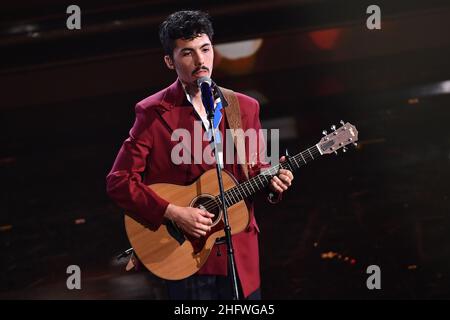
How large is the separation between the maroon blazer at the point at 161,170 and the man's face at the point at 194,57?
0.10m

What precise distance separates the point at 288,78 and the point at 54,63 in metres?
1.73

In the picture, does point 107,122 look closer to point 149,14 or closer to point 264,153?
point 149,14

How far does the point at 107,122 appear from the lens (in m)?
5.24

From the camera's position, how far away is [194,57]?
9.90 feet

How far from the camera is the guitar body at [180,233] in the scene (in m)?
3.05

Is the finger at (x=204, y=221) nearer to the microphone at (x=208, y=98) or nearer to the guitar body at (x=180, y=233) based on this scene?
the guitar body at (x=180, y=233)

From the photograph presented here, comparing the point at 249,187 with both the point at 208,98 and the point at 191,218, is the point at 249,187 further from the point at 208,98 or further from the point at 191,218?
the point at 208,98

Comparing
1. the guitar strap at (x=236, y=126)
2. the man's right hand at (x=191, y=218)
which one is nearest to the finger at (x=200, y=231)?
the man's right hand at (x=191, y=218)

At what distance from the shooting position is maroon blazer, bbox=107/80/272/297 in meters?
3.01

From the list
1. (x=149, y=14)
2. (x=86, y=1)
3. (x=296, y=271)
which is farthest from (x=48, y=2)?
(x=296, y=271)

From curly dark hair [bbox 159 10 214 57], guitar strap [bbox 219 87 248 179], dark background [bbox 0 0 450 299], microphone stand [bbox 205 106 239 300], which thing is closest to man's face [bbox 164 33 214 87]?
curly dark hair [bbox 159 10 214 57]

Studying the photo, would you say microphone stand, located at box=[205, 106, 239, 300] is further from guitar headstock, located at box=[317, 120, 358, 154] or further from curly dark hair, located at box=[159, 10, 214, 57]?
guitar headstock, located at box=[317, 120, 358, 154]

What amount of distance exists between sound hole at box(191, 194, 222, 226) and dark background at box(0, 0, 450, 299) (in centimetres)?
176

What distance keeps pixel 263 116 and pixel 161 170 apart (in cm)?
210
